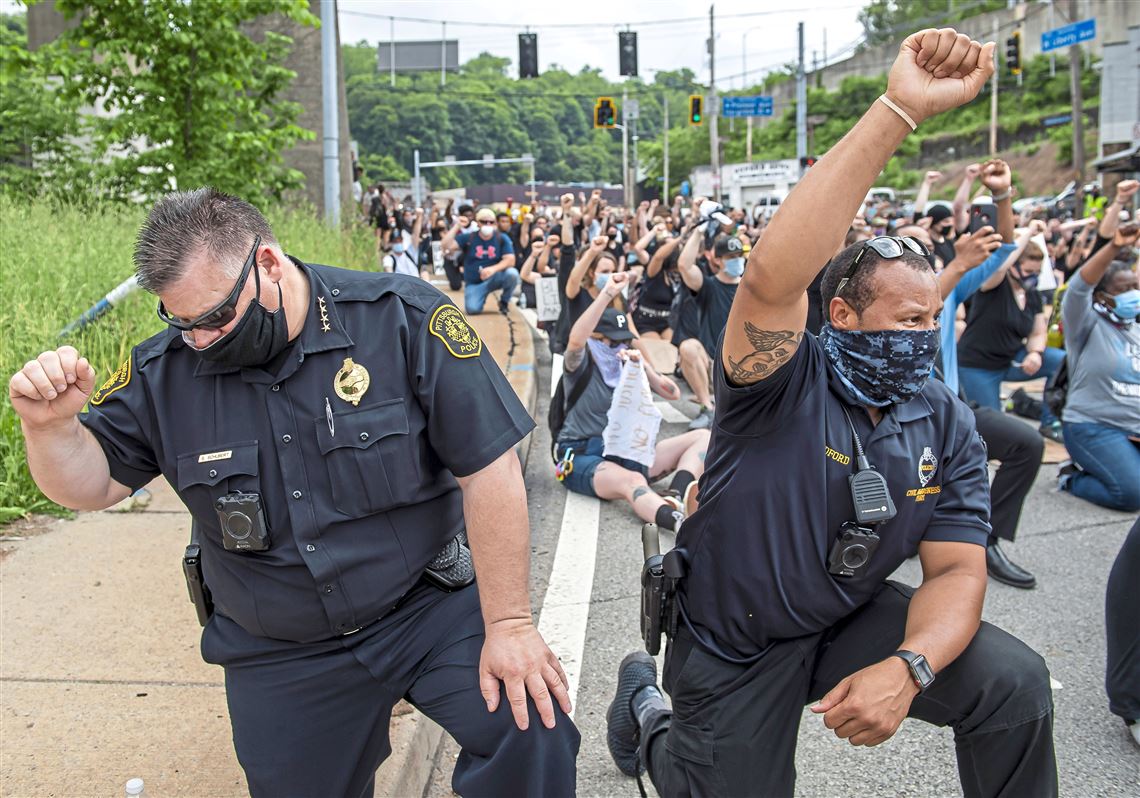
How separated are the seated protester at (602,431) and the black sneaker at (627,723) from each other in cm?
286

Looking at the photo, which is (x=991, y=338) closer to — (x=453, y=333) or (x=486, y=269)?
(x=453, y=333)

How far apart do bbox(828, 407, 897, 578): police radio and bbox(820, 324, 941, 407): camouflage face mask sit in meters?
0.10

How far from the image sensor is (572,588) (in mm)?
5043

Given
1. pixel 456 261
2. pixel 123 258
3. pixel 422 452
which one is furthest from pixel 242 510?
pixel 456 261

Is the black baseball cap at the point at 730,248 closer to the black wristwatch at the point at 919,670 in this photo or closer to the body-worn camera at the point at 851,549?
the body-worn camera at the point at 851,549

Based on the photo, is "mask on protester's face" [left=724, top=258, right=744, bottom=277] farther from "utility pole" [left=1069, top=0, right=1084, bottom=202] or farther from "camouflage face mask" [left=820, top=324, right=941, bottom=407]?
"utility pole" [left=1069, top=0, right=1084, bottom=202]

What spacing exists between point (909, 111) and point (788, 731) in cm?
156

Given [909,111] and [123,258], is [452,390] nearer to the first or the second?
[909,111]

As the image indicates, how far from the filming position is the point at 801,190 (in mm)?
2117

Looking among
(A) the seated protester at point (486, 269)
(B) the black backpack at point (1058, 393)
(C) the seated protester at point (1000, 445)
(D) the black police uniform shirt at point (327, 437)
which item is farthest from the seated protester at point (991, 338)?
(A) the seated protester at point (486, 269)

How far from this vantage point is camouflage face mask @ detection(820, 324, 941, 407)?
2.55 m

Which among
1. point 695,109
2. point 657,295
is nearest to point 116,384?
point 657,295

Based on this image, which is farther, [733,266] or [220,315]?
[733,266]

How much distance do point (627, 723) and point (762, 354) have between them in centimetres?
149
